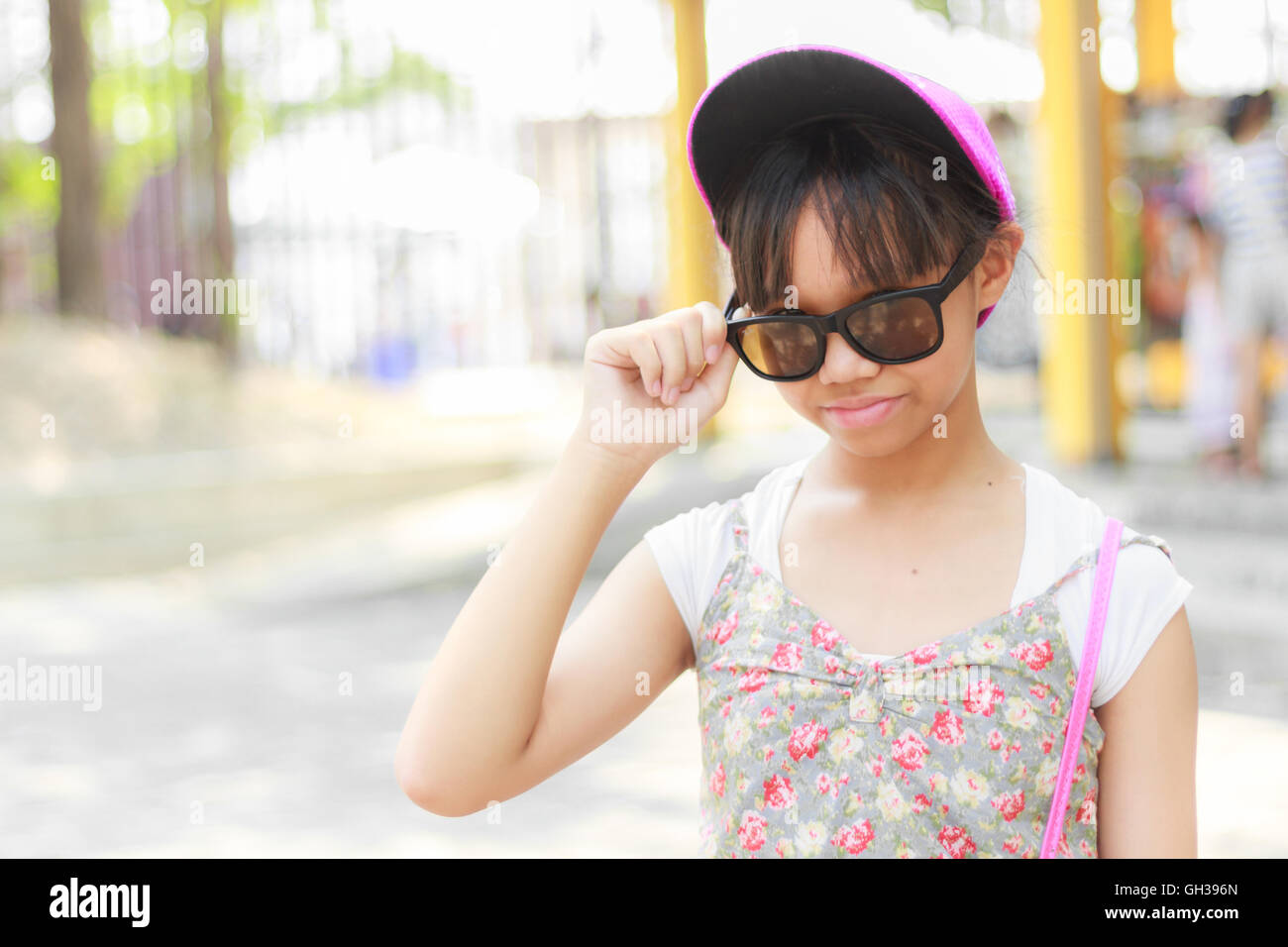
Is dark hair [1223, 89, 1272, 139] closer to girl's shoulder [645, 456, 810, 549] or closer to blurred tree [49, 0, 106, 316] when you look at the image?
girl's shoulder [645, 456, 810, 549]

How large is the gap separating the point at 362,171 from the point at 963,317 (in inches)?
514

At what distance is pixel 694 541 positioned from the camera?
1.42m

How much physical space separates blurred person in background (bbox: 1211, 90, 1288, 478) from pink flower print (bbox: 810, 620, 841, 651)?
508cm

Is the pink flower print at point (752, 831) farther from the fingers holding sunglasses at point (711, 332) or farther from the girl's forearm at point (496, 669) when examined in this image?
the fingers holding sunglasses at point (711, 332)

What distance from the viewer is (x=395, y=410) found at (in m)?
11.7

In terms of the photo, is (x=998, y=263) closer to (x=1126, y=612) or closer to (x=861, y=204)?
(x=861, y=204)

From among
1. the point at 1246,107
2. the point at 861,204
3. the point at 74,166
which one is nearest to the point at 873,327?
the point at 861,204

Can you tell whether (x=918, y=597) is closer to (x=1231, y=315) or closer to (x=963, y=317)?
(x=963, y=317)

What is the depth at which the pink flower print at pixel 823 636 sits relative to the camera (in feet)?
4.20

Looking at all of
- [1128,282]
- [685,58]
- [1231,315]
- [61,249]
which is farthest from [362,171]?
[1231,315]

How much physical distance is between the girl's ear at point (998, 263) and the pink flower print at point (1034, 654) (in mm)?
357

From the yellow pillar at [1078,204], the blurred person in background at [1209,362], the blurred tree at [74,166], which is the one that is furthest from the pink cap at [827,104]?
the blurred tree at [74,166]

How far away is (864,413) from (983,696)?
294 millimetres
